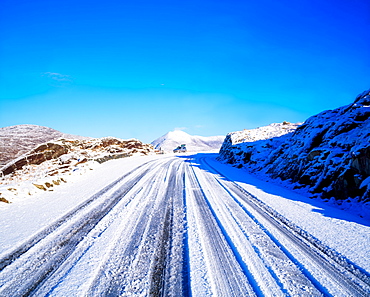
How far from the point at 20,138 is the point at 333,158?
39.8 metres

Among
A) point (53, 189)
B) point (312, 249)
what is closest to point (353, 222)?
point (312, 249)

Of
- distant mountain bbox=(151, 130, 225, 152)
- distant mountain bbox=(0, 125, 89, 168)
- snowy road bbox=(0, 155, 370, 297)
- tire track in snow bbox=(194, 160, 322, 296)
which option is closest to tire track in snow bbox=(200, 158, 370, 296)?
snowy road bbox=(0, 155, 370, 297)

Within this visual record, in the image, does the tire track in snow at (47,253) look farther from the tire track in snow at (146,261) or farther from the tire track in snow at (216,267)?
the tire track in snow at (216,267)

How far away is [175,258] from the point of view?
2.63 metres

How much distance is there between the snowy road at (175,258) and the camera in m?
Answer: 2.08

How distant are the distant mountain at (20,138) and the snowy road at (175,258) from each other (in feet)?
81.6

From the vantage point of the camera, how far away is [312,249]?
116 inches

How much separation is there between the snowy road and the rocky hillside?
3.08 metres

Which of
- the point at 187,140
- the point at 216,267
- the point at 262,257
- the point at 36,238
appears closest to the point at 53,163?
the point at 36,238

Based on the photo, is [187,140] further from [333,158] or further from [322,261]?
[322,261]

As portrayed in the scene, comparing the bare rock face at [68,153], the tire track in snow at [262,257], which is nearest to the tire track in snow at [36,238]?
the tire track in snow at [262,257]

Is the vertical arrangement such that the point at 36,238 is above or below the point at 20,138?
below

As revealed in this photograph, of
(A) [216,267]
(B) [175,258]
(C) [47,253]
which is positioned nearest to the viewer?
(A) [216,267]

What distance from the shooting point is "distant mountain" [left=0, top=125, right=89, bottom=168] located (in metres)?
23.2
